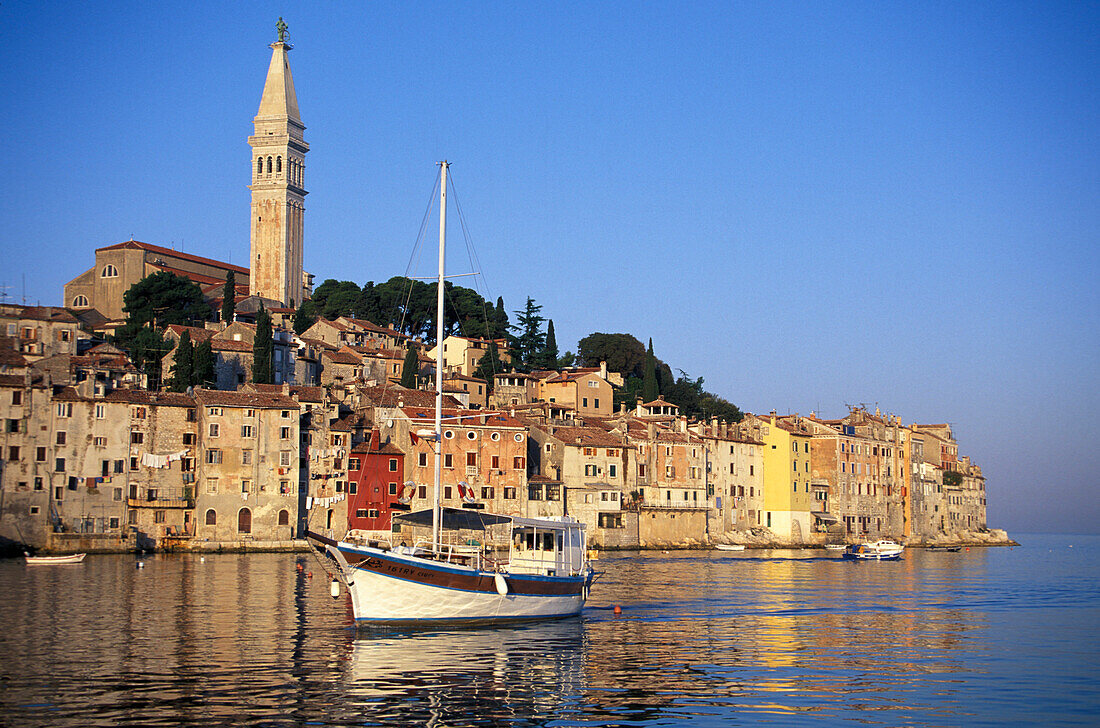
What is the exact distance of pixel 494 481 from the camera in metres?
72.1

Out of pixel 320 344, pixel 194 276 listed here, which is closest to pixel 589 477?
pixel 320 344

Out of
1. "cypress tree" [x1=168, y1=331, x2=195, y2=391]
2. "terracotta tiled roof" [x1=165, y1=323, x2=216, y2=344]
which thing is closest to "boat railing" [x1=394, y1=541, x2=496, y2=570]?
"cypress tree" [x1=168, y1=331, x2=195, y2=391]

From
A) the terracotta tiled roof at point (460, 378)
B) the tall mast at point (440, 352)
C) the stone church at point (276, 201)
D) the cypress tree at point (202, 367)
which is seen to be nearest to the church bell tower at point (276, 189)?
the stone church at point (276, 201)

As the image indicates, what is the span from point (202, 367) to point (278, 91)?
58585 mm

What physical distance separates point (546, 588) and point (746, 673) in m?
9.30

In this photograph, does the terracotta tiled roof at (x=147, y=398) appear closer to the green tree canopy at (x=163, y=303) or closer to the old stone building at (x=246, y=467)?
the old stone building at (x=246, y=467)

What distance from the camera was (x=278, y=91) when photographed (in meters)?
126

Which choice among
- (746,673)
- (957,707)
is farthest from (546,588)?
(957,707)

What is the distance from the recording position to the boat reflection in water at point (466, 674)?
1978cm

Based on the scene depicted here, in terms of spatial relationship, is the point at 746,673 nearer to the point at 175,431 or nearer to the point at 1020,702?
the point at 1020,702

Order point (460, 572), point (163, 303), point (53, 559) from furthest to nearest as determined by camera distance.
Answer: point (163, 303) → point (53, 559) → point (460, 572)

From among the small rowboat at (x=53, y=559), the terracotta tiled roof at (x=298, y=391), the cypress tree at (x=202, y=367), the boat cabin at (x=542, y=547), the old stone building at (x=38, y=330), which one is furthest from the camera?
the cypress tree at (x=202, y=367)

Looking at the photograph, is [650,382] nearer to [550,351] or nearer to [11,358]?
[550,351]

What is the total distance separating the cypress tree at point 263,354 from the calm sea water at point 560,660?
1386 inches
